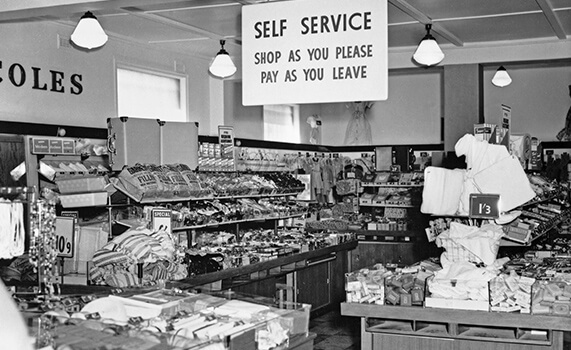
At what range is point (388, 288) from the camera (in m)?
5.99

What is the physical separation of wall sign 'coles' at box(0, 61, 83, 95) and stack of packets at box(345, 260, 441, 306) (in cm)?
407

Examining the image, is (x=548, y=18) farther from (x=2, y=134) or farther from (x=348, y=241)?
(x=2, y=134)

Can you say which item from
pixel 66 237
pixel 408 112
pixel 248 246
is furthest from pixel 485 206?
pixel 408 112

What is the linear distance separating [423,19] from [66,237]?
15.4 ft

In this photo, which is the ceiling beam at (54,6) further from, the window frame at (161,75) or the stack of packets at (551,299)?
the stack of packets at (551,299)

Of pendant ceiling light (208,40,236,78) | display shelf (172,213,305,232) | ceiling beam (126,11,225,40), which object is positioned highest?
ceiling beam (126,11,225,40)

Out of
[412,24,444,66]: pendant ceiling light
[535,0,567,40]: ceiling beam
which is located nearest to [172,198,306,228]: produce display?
[412,24,444,66]: pendant ceiling light

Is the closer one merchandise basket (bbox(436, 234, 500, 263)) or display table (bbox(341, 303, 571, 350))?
display table (bbox(341, 303, 571, 350))

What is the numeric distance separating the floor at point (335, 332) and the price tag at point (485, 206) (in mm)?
2545

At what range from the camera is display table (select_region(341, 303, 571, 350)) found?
556cm

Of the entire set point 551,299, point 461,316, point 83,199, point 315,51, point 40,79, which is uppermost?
point 40,79

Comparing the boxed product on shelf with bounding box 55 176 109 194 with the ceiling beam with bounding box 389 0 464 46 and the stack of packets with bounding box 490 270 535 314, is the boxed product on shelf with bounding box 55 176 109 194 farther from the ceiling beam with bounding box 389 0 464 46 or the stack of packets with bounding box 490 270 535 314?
the ceiling beam with bounding box 389 0 464 46

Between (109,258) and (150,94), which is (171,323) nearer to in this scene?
(109,258)

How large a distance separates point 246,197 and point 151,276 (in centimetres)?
378
